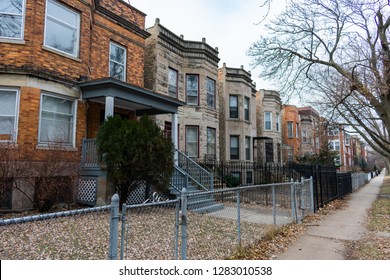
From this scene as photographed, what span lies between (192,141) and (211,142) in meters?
1.83

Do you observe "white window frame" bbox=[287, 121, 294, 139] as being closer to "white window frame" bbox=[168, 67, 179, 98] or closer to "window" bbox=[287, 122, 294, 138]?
"window" bbox=[287, 122, 294, 138]

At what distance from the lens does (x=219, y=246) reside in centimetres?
604

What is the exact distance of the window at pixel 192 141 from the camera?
58.7 feet

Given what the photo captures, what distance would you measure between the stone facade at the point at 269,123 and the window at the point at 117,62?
17828mm

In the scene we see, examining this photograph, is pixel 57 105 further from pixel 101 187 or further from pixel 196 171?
pixel 196 171

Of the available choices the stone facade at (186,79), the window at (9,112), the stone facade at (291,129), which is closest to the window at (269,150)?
the stone facade at (291,129)

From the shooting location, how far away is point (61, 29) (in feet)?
34.8

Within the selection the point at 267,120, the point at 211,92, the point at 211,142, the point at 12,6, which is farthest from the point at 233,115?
the point at 12,6

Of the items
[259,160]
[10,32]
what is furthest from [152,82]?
[259,160]

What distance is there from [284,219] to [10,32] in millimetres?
10671

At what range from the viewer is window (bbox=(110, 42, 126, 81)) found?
1332cm

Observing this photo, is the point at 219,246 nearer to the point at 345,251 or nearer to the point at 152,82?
the point at 345,251

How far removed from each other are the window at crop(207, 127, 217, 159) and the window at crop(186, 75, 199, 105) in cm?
214

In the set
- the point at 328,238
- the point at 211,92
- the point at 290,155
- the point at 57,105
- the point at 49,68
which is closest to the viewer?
the point at 328,238
